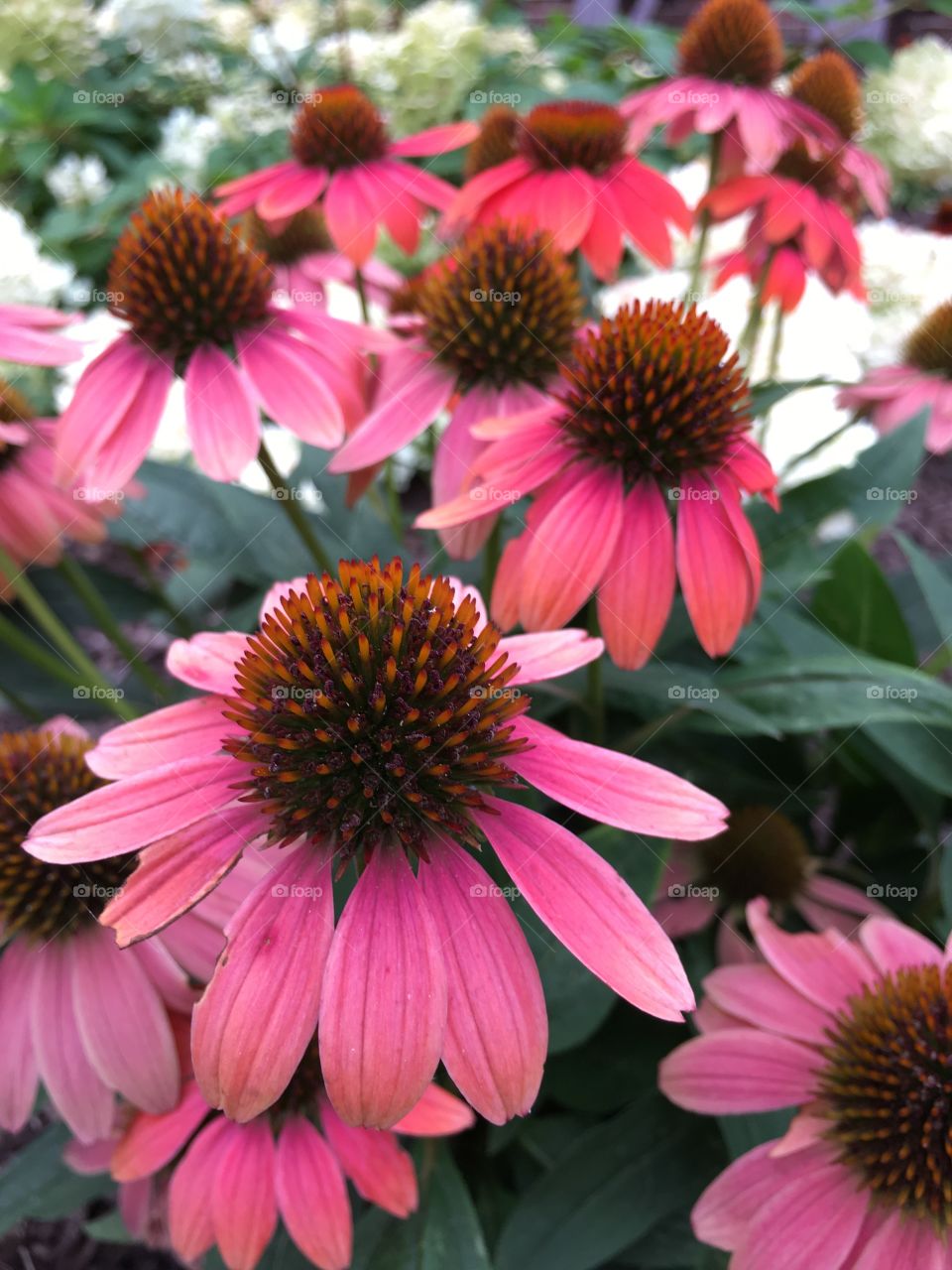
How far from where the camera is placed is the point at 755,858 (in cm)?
114

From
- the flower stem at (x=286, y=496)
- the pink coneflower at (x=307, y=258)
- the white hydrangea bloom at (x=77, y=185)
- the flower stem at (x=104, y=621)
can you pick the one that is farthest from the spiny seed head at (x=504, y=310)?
the white hydrangea bloom at (x=77, y=185)

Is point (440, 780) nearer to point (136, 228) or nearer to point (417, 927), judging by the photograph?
point (417, 927)

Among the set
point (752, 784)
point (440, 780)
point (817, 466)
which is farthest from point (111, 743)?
point (817, 466)

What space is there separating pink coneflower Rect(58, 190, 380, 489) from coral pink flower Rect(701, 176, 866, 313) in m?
0.54

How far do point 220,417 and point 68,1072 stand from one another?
61cm

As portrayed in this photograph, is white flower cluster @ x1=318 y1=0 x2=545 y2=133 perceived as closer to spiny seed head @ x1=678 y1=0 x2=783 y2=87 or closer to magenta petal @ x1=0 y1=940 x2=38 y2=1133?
spiny seed head @ x1=678 y1=0 x2=783 y2=87

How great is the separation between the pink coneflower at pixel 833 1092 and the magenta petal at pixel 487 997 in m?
0.31

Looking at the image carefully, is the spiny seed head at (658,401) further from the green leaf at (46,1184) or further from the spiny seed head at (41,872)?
the green leaf at (46,1184)

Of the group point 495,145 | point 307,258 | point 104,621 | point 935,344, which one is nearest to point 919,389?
point 935,344

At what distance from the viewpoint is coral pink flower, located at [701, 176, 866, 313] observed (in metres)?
1.22

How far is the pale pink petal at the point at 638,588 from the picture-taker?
781 millimetres

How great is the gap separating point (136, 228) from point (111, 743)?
657 mm

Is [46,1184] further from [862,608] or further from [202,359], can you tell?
[862,608]

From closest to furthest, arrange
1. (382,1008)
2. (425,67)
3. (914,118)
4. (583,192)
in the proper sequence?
(382,1008) → (583,192) → (425,67) → (914,118)
